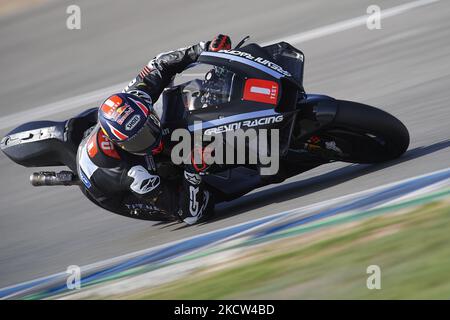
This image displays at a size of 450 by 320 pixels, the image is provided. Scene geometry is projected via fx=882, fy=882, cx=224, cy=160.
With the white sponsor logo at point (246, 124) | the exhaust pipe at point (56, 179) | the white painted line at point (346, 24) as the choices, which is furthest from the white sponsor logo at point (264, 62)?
the white painted line at point (346, 24)

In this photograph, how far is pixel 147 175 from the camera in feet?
22.8

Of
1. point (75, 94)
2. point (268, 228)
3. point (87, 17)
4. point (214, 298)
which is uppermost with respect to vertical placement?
point (87, 17)

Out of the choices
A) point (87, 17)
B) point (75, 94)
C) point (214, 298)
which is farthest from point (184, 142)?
point (87, 17)

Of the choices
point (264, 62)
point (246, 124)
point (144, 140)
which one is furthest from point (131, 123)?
point (264, 62)

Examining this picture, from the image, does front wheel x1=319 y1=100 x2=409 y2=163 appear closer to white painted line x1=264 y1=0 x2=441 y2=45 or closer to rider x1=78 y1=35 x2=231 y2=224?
rider x1=78 y1=35 x2=231 y2=224

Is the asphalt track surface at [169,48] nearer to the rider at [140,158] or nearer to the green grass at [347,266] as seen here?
the rider at [140,158]

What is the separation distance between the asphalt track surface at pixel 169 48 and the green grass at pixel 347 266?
0.91 m

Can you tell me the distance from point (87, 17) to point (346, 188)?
8.78m

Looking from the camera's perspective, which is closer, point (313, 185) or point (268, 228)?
point (268, 228)

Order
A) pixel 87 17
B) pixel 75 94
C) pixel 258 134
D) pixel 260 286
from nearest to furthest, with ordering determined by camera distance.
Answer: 1. pixel 260 286
2. pixel 258 134
3. pixel 75 94
4. pixel 87 17

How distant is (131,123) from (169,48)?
635 cm

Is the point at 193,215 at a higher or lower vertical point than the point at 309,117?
lower

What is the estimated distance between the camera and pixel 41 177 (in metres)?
7.91

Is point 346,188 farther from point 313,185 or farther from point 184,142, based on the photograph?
point 184,142
